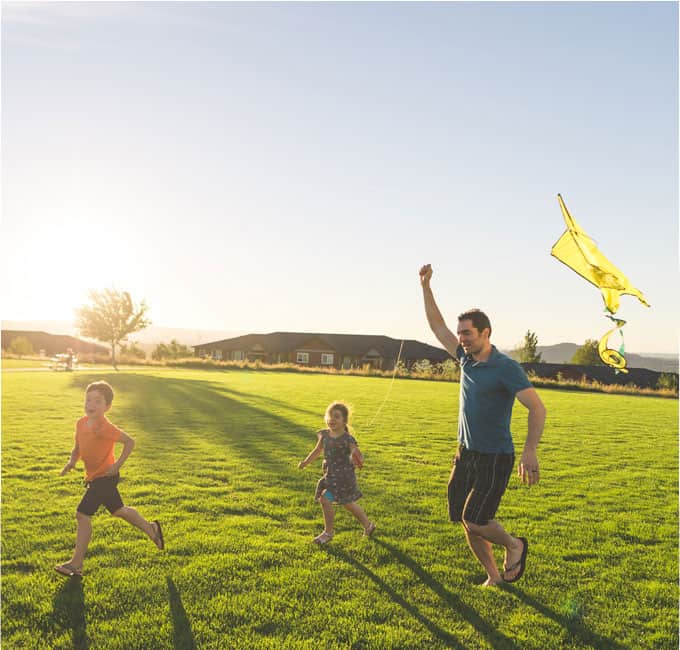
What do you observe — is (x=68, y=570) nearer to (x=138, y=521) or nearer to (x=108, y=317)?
(x=138, y=521)

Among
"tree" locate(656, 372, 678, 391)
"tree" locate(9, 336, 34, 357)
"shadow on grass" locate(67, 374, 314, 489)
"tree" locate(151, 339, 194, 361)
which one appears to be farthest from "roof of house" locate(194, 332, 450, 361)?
"shadow on grass" locate(67, 374, 314, 489)

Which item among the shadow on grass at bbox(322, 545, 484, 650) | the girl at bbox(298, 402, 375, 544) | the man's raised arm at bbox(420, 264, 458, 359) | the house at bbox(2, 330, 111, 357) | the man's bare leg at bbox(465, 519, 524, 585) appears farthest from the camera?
the house at bbox(2, 330, 111, 357)

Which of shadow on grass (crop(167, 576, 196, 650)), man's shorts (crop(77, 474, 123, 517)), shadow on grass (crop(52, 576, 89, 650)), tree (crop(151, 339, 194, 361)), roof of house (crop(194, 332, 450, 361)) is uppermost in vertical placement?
roof of house (crop(194, 332, 450, 361))

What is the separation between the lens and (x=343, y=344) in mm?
80062

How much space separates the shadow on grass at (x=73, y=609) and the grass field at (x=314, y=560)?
0.02 m

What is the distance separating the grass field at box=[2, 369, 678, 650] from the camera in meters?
4.25

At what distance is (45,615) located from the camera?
440 cm

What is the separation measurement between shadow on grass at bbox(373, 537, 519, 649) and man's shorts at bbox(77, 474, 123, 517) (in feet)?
8.54

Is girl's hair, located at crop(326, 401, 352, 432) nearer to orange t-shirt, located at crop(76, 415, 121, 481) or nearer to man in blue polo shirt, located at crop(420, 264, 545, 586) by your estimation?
man in blue polo shirt, located at crop(420, 264, 545, 586)

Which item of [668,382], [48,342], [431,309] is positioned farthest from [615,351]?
[48,342]

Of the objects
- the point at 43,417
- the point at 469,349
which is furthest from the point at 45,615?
the point at 43,417

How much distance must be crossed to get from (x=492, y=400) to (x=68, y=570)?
12.3 ft

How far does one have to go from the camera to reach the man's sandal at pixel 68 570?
5.09 metres

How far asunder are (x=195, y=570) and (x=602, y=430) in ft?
50.6
